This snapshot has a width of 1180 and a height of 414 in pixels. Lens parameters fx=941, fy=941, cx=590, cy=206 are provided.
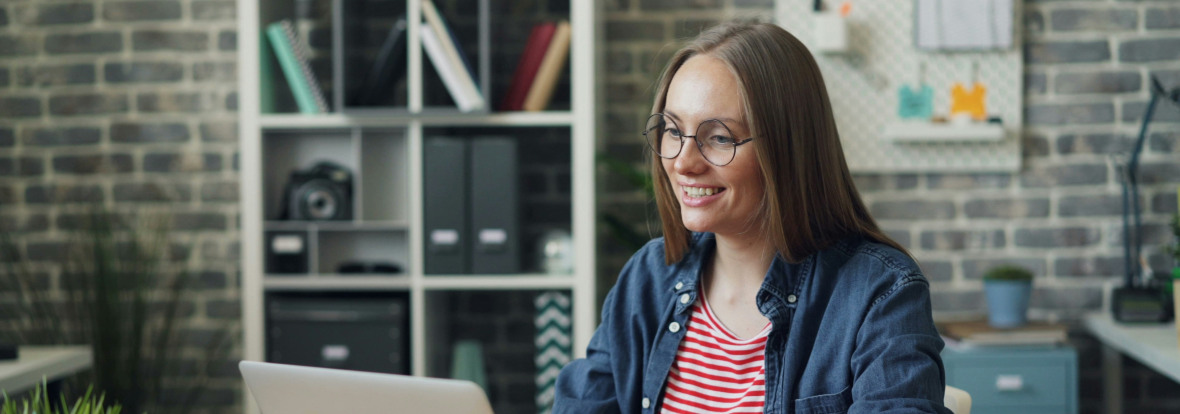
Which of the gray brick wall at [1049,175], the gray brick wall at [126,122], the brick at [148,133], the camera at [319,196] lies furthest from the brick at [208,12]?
the gray brick wall at [1049,175]

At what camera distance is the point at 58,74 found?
9.75ft

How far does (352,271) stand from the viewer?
8.83ft

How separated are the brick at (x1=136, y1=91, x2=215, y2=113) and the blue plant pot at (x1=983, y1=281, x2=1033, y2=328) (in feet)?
7.93

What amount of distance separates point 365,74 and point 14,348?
1161mm

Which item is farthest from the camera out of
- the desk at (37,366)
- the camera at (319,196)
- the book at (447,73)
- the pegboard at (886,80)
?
the pegboard at (886,80)

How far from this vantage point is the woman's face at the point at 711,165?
49.6 inches

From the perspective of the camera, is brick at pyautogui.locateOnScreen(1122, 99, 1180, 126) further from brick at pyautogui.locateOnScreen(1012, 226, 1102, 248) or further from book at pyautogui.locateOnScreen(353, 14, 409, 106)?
book at pyautogui.locateOnScreen(353, 14, 409, 106)

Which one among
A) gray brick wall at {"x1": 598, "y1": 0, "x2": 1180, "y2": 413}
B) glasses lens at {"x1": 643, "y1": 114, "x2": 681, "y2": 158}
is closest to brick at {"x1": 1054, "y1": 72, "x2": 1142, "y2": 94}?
gray brick wall at {"x1": 598, "y1": 0, "x2": 1180, "y2": 413}

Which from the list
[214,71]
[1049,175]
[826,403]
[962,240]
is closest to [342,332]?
[214,71]

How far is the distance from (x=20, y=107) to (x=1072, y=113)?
3263mm

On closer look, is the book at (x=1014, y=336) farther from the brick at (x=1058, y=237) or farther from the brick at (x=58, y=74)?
the brick at (x=58, y=74)

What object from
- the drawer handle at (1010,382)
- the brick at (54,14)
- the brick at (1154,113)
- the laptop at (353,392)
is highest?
the brick at (54,14)

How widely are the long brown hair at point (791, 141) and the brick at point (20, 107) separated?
8.29 feet

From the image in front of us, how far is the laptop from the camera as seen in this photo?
39.3 inches
